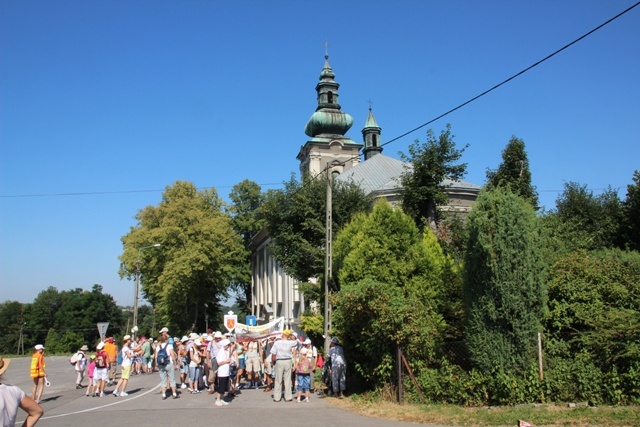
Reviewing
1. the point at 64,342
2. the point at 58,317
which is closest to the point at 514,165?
the point at 64,342

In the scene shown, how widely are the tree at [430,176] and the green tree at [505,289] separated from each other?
53.8 feet

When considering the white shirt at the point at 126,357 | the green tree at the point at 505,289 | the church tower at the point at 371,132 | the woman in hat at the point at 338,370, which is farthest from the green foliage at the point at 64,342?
the green tree at the point at 505,289

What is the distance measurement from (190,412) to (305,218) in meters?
17.1

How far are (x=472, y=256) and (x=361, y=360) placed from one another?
4.26m

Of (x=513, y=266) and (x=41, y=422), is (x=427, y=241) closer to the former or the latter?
(x=513, y=266)

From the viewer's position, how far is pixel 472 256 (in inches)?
493

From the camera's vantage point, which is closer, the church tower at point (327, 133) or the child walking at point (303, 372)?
the child walking at point (303, 372)

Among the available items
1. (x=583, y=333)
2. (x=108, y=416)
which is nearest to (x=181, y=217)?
(x=108, y=416)

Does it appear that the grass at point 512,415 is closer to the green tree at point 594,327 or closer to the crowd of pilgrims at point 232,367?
the green tree at point 594,327

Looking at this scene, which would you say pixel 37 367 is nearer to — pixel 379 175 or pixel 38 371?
pixel 38 371

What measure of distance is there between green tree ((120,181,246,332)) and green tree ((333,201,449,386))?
A: 2640 centimetres

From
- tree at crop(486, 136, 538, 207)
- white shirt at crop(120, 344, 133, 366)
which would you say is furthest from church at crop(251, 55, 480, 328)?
white shirt at crop(120, 344, 133, 366)

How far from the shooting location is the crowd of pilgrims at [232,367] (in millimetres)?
13859

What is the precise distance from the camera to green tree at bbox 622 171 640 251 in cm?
3167
